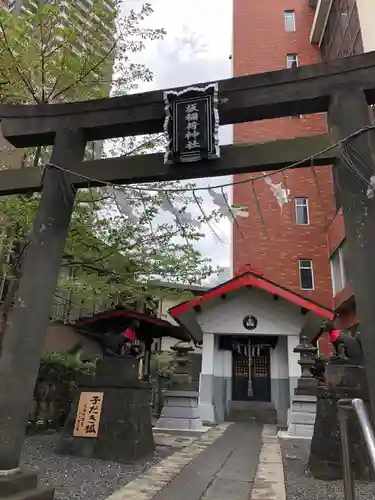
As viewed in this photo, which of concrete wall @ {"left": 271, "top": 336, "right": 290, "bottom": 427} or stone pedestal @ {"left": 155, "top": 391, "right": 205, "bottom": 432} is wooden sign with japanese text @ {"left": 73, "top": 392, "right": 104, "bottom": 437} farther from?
concrete wall @ {"left": 271, "top": 336, "right": 290, "bottom": 427}

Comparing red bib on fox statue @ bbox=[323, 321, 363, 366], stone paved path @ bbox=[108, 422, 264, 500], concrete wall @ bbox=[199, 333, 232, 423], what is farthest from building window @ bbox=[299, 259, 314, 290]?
red bib on fox statue @ bbox=[323, 321, 363, 366]

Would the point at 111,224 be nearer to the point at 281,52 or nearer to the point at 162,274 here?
the point at 162,274

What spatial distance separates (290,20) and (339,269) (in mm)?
17297

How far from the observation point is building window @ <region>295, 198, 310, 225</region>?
867 inches

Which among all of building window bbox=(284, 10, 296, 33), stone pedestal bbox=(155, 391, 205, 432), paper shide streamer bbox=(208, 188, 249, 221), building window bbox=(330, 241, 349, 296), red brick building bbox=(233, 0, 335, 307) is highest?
building window bbox=(284, 10, 296, 33)

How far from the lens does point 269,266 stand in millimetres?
21406

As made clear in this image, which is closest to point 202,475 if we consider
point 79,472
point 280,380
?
point 79,472

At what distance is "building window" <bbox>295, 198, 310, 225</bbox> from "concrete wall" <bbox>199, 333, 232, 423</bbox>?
8.96 metres

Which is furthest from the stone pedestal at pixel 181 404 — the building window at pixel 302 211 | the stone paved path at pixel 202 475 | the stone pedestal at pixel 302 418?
the building window at pixel 302 211

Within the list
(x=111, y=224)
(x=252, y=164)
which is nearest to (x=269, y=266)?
(x=111, y=224)

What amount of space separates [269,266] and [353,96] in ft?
55.4

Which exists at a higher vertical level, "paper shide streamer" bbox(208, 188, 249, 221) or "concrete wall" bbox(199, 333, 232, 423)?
"paper shide streamer" bbox(208, 188, 249, 221)

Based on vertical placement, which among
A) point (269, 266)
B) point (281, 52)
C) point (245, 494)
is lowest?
point (245, 494)

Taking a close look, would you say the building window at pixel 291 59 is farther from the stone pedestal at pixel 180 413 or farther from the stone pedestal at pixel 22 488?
the stone pedestal at pixel 22 488
